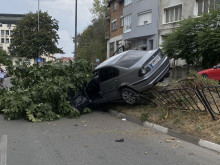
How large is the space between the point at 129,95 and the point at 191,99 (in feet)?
7.94

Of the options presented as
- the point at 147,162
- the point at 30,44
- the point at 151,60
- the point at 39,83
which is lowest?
the point at 147,162

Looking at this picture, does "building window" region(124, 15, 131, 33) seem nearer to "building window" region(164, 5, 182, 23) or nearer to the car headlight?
"building window" region(164, 5, 182, 23)

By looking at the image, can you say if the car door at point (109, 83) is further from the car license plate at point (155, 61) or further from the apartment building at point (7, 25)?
the apartment building at point (7, 25)

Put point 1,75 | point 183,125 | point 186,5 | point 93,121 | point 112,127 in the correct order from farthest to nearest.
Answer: point 186,5
point 1,75
point 93,121
point 112,127
point 183,125

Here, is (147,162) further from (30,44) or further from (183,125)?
(30,44)

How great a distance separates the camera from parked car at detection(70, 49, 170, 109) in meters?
8.73

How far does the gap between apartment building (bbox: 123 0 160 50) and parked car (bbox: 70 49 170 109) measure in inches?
632

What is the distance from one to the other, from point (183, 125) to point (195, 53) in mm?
11284

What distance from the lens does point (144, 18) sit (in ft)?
89.4

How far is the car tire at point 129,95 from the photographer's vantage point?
8.90 m

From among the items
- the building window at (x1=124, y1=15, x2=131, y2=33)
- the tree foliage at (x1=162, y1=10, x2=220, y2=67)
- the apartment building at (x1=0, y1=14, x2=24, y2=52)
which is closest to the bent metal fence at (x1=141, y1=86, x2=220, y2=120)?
the tree foliage at (x1=162, y1=10, x2=220, y2=67)

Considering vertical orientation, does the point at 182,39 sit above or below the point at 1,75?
above

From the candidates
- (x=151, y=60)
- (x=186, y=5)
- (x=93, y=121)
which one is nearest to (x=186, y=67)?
(x=186, y=5)

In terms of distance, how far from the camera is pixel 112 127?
775 cm
